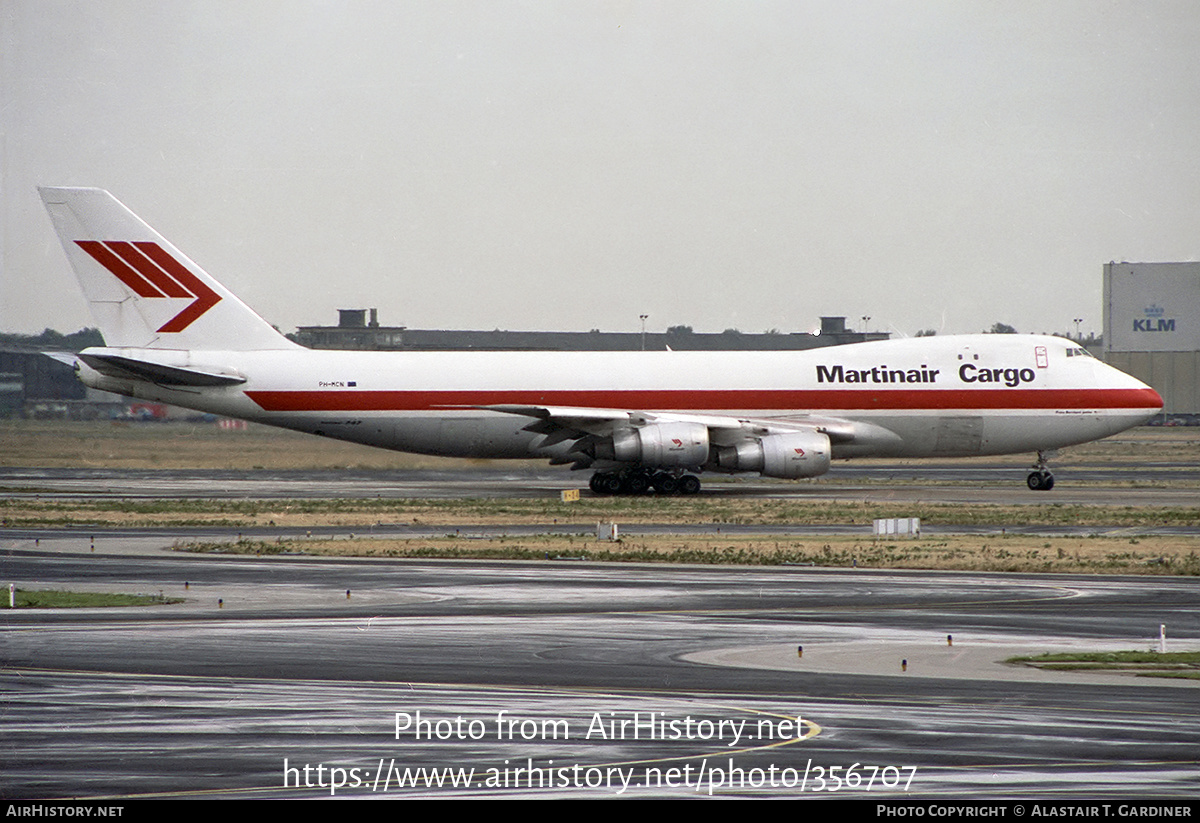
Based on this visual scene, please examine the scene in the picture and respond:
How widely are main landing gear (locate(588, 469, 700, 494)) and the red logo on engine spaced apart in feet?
50.9

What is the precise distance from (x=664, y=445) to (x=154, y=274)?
19210 millimetres

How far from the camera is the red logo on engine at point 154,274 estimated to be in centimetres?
5106

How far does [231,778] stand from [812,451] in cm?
3859

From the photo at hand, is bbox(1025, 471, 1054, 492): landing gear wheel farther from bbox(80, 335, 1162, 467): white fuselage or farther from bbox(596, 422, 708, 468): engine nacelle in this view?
bbox(596, 422, 708, 468): engine nacelle

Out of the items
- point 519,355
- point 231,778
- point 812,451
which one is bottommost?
point 231,778

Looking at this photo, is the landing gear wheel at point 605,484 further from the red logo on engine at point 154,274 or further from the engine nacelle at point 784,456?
the red logo on engine at point 154,274

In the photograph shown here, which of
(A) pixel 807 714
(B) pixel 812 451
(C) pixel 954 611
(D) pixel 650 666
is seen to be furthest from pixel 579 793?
(B) pixel 812 451

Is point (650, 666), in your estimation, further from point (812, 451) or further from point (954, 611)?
point (812, 451)

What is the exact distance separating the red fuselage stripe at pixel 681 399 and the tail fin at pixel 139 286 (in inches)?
121

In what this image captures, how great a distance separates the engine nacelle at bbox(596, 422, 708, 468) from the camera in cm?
4850

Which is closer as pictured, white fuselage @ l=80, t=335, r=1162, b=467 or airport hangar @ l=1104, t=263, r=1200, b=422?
white fuselage @ l=80, t=335, r=1162, b=467

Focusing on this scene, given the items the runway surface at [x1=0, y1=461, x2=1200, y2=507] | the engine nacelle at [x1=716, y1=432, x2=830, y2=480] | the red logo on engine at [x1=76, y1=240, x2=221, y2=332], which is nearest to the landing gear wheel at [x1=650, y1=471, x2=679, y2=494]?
the runway surface at [x1=0, y1=461, x2=1200, y2=507]

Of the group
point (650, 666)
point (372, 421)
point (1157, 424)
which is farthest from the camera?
point (1157, 424)

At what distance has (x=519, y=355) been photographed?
52.4 metres
